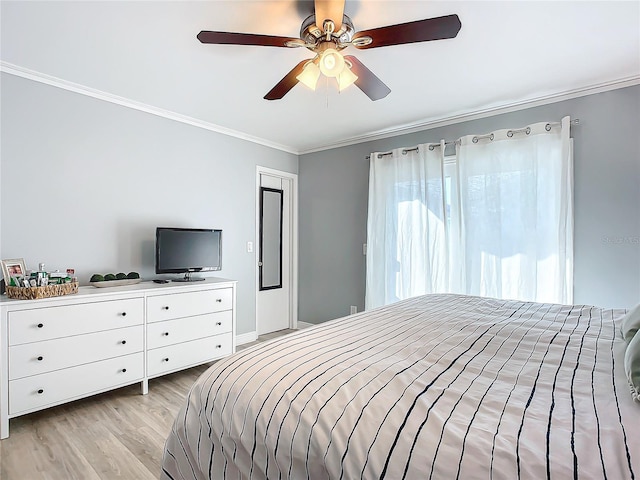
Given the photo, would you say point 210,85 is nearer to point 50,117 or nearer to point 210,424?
point 50,117

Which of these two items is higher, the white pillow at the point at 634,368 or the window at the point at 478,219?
the window at the point at 478,219

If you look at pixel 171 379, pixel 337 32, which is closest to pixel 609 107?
pixel 337 32

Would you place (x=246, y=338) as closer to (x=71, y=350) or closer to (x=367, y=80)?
(x=71, y=350)

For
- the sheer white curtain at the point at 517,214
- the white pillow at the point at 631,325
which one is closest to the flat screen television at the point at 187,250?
the sheer white curtain at the point at 517,214

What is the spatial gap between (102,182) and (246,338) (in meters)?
2.31

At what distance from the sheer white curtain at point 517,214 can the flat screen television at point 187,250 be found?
2.47m

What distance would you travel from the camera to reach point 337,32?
1791 millimetres

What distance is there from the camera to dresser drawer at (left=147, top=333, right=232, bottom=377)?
2820 mm

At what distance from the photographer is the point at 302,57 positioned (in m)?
2.39

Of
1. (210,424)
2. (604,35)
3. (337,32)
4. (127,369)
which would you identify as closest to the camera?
(210,424)

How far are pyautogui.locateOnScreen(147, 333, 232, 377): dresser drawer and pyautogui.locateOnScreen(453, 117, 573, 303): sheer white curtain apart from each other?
2381 millimetres

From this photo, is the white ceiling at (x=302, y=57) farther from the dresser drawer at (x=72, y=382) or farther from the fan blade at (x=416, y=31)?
the dresser drawer at (x=72, y=382)

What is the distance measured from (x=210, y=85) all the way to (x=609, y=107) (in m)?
3.22

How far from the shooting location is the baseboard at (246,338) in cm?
408
